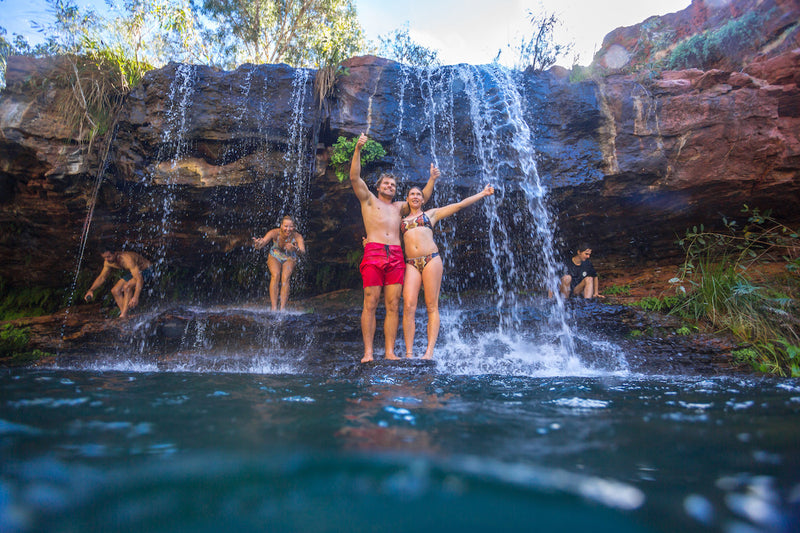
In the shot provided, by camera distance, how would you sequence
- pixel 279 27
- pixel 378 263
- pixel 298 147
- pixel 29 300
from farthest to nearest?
pixel 279 27 → pixel 29 300 → pixel 298 147 → pixel 378 263

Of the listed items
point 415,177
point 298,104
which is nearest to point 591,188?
point 415,177

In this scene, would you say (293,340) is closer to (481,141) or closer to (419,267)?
(419,267)

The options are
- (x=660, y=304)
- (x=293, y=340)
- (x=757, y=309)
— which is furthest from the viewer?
(x=660, y=304)

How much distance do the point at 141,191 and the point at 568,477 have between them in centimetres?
754

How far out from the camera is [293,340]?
5.47 metres

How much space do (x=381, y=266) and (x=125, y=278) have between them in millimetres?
5839

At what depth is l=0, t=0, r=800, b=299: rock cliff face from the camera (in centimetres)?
616

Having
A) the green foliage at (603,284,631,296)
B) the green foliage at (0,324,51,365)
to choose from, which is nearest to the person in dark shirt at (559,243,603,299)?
the green foliage at (603,284,631,296)

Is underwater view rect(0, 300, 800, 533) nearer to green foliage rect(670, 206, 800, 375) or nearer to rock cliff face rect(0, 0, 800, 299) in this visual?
green foliage rect(670, 206, 800, 375)

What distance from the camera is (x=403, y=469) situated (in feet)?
3.62

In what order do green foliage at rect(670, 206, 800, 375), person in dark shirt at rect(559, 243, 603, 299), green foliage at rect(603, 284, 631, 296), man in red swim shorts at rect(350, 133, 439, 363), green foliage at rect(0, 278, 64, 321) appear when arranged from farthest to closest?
green foliage at rect(0, 278, 64, 321) → green foliage at rect(603, 284, 631, 296) → person in dark shirt at rect(559, 243, 603, 299) → green foliage at rect(670, 206, 800, 375) → man in red swim shorts at rect(350, 133, 439, 363)

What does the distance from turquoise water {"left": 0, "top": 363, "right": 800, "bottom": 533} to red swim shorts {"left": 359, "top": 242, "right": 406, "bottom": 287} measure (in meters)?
2.16

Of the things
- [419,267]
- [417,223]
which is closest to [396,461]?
[419,267]

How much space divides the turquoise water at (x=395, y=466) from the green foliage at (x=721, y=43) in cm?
920
